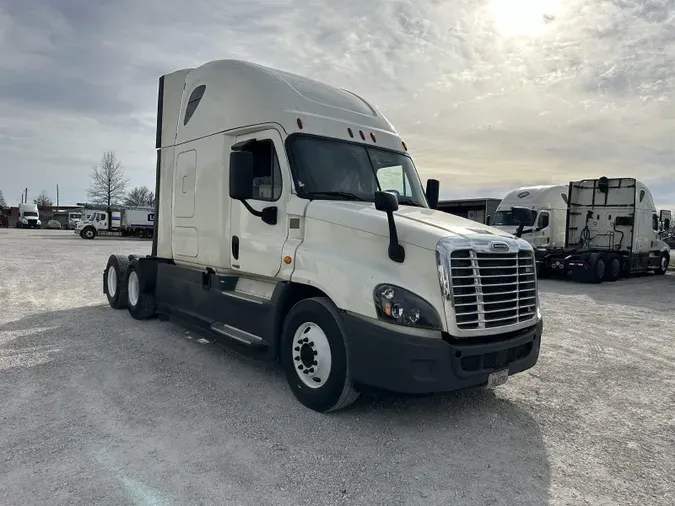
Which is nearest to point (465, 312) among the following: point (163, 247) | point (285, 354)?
point (285, 354)

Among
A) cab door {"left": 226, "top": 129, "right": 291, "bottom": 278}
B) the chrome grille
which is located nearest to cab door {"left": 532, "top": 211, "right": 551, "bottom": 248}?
the chrome grille

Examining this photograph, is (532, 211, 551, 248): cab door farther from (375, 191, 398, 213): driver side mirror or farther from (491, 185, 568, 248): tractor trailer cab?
(375, 191, 398, 213): driver side mirror

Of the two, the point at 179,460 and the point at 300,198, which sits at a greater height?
the point at 300,198

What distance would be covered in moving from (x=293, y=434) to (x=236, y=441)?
0.46 m

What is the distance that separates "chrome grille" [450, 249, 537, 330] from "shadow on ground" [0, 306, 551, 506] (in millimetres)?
918

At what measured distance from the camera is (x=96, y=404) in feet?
15.0

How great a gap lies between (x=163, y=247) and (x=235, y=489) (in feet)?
17.0

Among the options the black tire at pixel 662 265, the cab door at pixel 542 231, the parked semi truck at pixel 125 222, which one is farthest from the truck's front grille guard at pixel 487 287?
the parked semi truck at pixel 125 222

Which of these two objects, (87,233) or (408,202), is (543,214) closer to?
(408,202)

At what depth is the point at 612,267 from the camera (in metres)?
17.6

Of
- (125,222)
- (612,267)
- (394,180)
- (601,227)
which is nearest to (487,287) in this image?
(394,180)

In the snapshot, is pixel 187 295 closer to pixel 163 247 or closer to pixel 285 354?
pixel 163 247

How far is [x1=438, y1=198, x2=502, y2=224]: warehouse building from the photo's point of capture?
3309 cm

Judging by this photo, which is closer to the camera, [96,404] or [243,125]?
[96,404]
